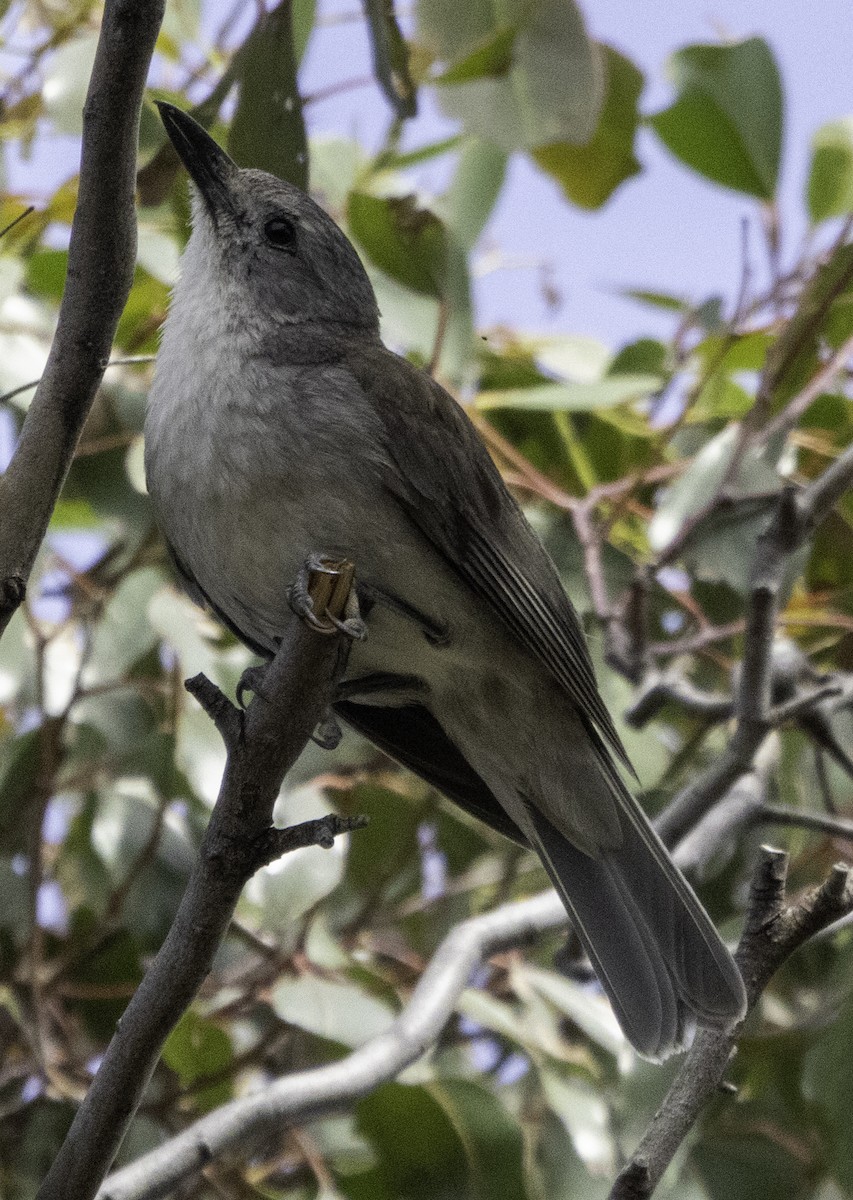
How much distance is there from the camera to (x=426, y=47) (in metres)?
3.53

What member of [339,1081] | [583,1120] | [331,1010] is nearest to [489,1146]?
[583,1120]

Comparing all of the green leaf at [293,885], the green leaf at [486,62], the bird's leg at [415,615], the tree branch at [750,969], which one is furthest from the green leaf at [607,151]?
the tree branch at [750,969]

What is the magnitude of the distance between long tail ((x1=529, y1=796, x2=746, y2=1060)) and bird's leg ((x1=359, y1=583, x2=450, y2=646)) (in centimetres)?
52

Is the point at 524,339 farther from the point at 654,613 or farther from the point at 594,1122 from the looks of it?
the point at 594,1122

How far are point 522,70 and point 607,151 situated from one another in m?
0.53

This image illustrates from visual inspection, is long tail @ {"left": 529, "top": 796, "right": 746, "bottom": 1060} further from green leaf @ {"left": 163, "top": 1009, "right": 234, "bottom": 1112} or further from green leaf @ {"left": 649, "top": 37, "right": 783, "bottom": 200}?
green leaf @ {"left": 649, "top": 37, "right": 783, "bottom": 200}

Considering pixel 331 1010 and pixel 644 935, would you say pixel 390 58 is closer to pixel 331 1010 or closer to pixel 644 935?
pixel 644 935

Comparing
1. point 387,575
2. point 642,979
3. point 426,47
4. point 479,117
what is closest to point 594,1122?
point 642,979

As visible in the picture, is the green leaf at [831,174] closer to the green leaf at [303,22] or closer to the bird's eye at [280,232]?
the bird's eye at [280,232]

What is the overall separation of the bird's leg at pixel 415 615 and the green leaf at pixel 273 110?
2.37 feet

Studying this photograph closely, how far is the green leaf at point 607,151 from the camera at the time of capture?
371 cm

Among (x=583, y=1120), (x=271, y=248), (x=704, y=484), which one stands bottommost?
(x=583, y=1120)

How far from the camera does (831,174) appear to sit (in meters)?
3.88

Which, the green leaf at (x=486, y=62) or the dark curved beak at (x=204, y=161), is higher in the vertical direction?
the green leaf at (x=486, y=62)
